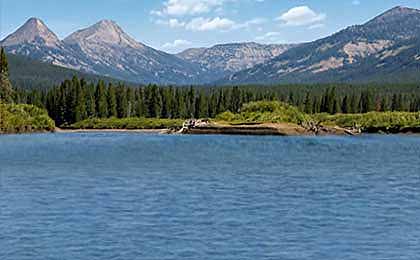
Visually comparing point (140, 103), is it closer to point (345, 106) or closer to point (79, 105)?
point (79, 105)

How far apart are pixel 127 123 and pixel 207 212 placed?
130 meters

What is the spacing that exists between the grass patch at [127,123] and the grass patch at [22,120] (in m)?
12.0

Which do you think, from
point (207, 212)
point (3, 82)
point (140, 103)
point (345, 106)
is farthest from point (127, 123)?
point (207, 212)

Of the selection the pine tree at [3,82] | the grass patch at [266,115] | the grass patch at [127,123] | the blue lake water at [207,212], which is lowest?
the blue lake water at [207,212]

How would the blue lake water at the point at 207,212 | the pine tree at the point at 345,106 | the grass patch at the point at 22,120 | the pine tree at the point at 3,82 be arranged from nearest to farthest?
1. the blue lake water at the point at 207,212
2. the grass patch at the point at 22,120
3. the pine tree at the point at 3,82
4. the pine tree at the point at 345,106

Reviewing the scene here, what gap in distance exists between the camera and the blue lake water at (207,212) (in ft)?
81.7

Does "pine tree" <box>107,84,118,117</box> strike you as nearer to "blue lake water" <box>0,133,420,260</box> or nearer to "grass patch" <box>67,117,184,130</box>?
"grass patch" <box>67,117,184,130</box>

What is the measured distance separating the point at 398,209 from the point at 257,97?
164 meters

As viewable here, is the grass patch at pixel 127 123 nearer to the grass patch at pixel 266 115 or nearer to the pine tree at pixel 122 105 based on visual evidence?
the pine tree at pixel 122 105

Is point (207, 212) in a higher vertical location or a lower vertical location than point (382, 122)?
lower

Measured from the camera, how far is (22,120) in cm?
13638

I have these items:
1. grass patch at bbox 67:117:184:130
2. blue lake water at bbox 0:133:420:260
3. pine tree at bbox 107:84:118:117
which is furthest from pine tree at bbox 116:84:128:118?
blue lake water at bbox 0:133:420:260

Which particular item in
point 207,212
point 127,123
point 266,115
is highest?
point 266,115

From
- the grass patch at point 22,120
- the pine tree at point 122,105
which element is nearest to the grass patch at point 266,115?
the grass patch at point 22,120
